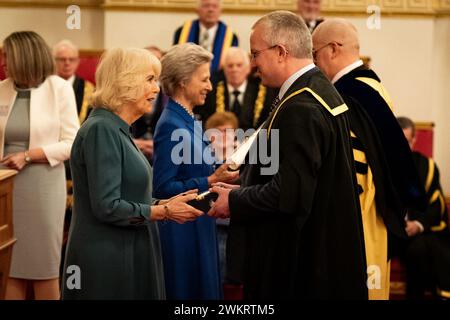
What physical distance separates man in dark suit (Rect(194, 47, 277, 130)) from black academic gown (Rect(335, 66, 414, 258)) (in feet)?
7.52

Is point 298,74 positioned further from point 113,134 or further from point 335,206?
point 113,134

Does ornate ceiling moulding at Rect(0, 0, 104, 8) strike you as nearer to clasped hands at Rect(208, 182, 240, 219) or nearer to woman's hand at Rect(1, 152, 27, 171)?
woman's hand at Rect(1, 152, 27, 171)

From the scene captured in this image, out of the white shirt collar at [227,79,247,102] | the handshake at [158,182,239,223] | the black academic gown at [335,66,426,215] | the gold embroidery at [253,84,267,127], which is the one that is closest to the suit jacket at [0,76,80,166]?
the handshake at [158,182,239,223]

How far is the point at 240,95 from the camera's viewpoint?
6453 millimetres

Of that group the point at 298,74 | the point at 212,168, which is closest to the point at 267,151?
the point at 298,74

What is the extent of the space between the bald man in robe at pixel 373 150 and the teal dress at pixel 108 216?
1.11 m

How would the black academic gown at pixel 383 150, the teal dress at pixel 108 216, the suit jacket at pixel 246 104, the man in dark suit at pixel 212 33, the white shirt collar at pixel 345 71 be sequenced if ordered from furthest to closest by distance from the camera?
the man in dark suit at pixel 212 33 < the suit jacket at pixel 246 104 < the white shirt collar at pixel 345 71 < the black academic gown at pixel 383 150 < the teal dress at pixel 108 216

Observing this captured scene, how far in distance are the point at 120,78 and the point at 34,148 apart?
1.46 m

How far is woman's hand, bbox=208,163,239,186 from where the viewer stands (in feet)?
12.1

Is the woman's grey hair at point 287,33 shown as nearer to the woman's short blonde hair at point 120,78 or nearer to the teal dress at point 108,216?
the woman's short blonde hair at point 120,78

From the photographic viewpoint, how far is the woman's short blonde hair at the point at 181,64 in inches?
154

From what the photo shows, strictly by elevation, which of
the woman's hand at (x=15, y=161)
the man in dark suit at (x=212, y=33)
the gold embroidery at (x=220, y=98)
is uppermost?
the man in dark suit at (x=212, y=33)

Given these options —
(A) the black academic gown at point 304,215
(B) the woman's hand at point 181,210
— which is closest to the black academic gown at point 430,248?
(A) the black academic gown at point 304,215

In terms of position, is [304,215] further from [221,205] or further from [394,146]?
[394,146]
